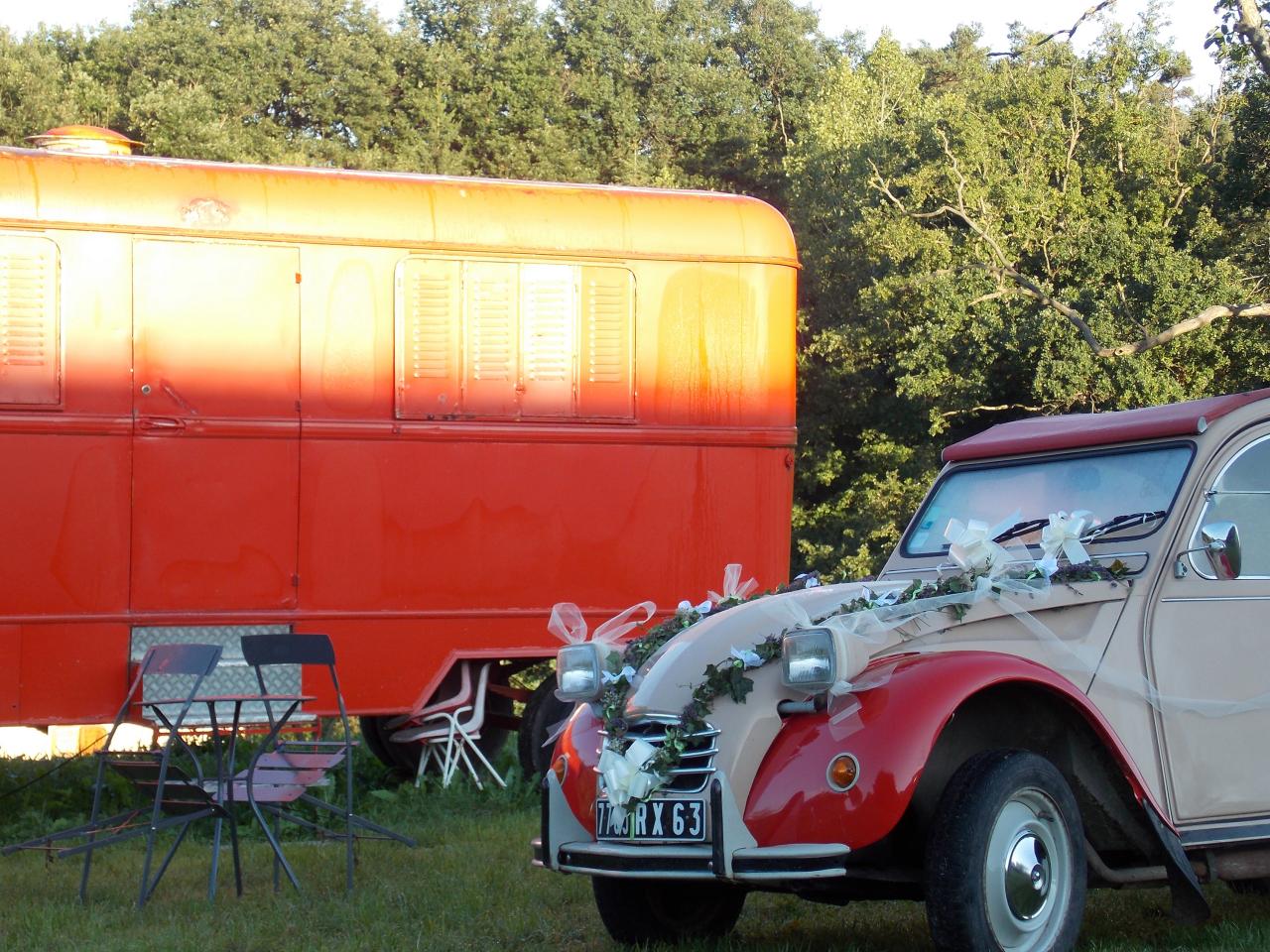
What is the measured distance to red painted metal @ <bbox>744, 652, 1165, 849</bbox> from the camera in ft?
15.1

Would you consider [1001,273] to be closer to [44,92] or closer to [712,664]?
[44,92]

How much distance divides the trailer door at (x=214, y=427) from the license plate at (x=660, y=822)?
427 cm

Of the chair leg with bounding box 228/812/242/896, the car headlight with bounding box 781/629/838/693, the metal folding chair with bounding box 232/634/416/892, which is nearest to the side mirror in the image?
the car headlight with bounding box 781/629/838/693

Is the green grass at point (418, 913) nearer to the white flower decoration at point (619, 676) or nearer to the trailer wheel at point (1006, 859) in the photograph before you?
the trailer wheel at point (1006, 859)

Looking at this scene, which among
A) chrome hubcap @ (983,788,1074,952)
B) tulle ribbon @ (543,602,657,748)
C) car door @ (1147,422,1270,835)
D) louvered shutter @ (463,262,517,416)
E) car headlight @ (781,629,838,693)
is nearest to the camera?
chrome hubcap @ (983,788,1074,952)

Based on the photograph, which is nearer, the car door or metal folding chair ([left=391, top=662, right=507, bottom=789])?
the car door

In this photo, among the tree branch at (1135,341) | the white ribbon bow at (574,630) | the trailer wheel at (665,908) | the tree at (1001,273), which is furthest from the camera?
the tree at (1001,273)

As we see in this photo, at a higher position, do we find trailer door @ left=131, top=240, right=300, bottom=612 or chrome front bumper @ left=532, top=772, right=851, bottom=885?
trailer door @ left=131, top=240, right=300, bottom=612

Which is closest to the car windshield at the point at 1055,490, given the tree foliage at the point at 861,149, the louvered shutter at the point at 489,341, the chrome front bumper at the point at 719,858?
the chrome front bumper at the point at 719,858

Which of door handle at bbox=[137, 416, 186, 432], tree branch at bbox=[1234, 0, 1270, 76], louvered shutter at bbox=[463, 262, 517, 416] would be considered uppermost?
tree branch at bbox=[1234, 0, 1270, 76]

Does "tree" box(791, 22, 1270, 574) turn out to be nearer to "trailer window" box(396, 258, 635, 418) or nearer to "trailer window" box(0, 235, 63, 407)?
"trailer window" box(396, 258, 635, 418)

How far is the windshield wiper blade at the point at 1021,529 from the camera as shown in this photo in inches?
239

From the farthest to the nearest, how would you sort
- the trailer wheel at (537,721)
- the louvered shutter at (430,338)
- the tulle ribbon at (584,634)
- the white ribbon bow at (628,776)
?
the trailer wheel at (537,721)
the louvered shutter at (430,338)
the tulle ribbon at (584,634)
the white ribbon bow at (628,776)

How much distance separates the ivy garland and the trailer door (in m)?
3.72
